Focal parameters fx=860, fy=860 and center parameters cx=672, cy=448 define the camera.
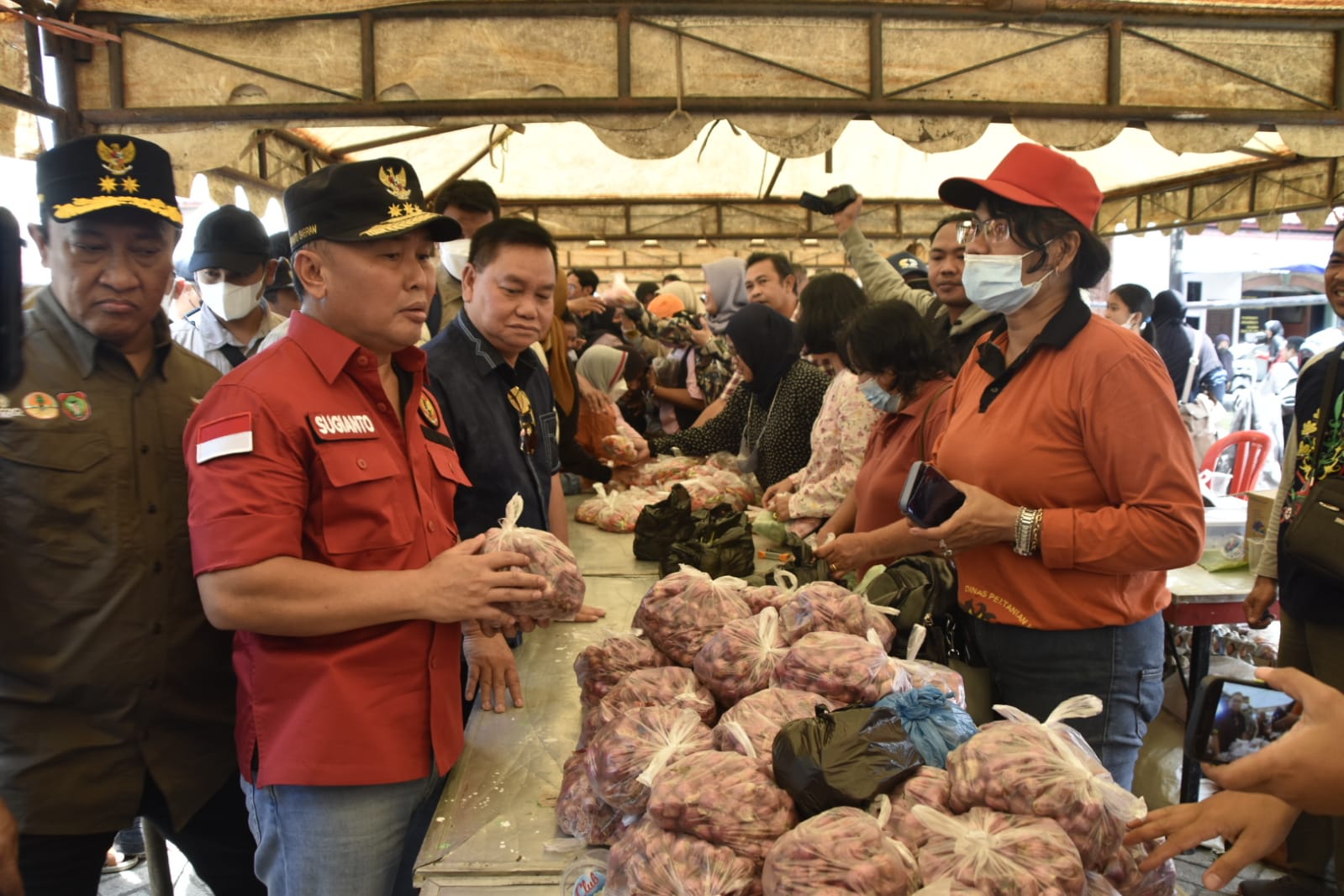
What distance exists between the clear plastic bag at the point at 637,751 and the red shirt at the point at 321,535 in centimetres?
38

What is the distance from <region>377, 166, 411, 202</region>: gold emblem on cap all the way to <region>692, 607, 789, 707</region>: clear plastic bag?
42.4 inches

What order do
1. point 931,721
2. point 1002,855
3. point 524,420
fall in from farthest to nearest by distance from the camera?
point 524,420 → point 931,721 → point 1002,855

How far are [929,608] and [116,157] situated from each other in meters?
2.07

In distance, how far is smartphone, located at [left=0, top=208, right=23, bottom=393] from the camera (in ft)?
3.57

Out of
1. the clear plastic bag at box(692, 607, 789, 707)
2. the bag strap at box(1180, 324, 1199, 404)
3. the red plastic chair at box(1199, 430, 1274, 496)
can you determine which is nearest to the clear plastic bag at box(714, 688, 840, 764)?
the clear plastic bag at box(692, 607, 789, 707)

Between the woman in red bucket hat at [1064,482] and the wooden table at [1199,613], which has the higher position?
the woman in red bucket hat at [1064,482]

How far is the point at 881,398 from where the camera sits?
295 centimetres

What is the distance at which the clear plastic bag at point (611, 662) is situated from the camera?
75.1 inches

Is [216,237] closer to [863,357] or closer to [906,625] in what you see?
[863,357]

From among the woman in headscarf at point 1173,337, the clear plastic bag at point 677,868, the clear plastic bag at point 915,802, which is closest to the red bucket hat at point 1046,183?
the clear plastic bag at point 915,802

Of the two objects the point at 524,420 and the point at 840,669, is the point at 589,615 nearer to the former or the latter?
the point at 524,420

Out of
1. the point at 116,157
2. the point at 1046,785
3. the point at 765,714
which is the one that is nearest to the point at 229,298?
the point at 116,157

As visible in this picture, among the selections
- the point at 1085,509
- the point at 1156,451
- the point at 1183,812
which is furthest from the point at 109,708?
the point at 1156,451

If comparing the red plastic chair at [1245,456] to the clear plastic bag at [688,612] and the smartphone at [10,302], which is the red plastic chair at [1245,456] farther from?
the smartphone at [10,302]
